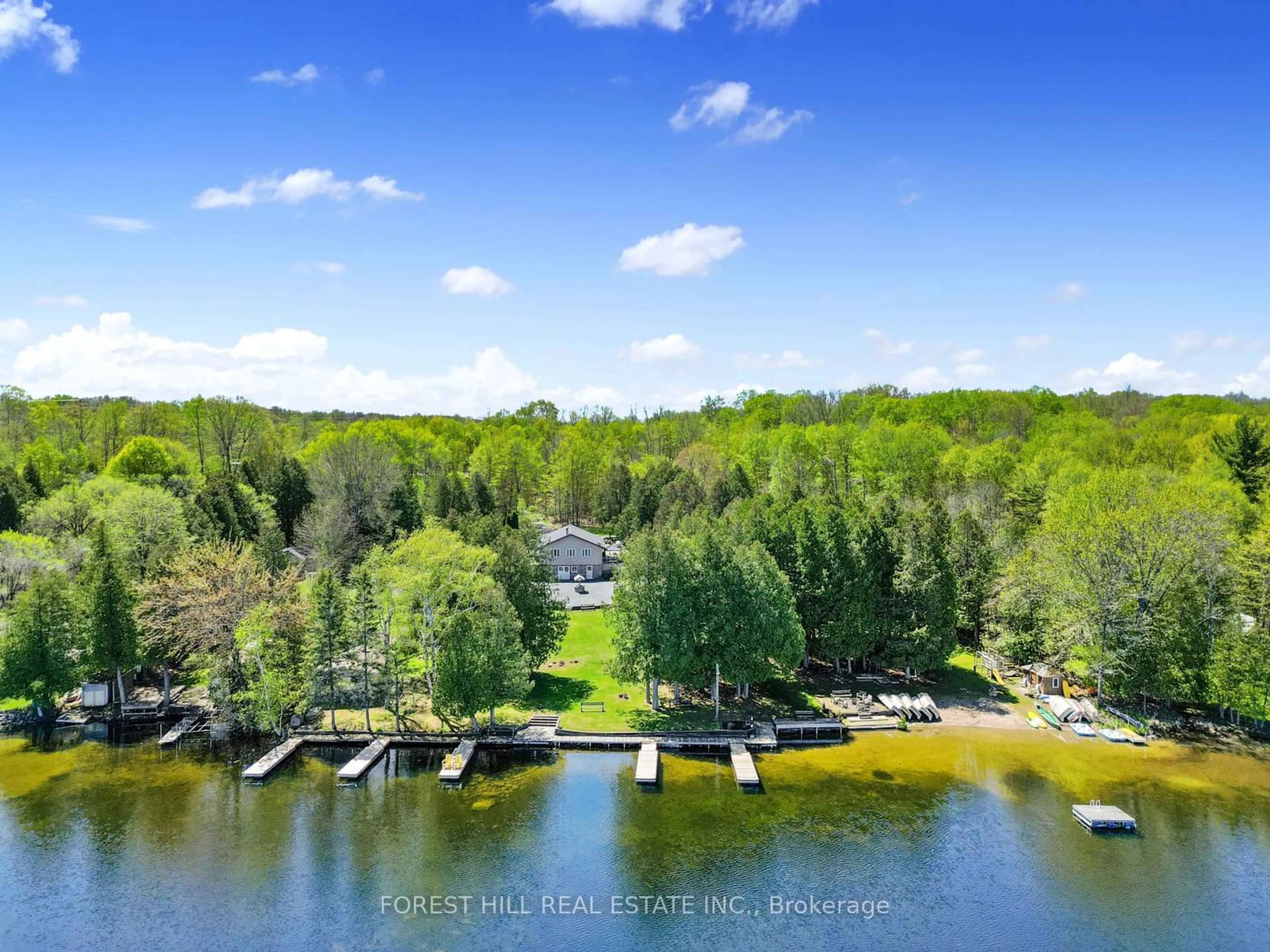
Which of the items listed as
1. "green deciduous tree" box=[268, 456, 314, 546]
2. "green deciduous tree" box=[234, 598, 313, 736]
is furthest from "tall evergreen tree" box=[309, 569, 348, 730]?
"green deciduous tree" box=[268, 456, 314, 546]

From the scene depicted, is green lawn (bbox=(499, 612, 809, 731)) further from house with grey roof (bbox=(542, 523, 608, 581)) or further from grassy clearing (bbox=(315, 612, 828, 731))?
→ house with grey roof (bbox=(542, 523, 608, 581))

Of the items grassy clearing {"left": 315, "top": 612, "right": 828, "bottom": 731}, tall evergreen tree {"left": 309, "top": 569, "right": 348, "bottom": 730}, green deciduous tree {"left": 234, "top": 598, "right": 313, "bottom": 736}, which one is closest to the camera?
green deciduous tree {"left": 234, "top": 598, "right": 313, "bottom": 736}

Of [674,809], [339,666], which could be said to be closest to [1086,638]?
[674,809]

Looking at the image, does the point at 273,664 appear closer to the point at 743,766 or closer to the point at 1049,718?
the point at 743,766

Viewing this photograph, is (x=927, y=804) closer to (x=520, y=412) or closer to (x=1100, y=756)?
(x=1100, y=756)

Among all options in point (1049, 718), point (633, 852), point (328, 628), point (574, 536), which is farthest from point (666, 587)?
point (574, 536)

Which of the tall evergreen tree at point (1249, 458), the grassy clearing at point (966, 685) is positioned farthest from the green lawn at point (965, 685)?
the tall evergreen tree at point (1249, 458)
